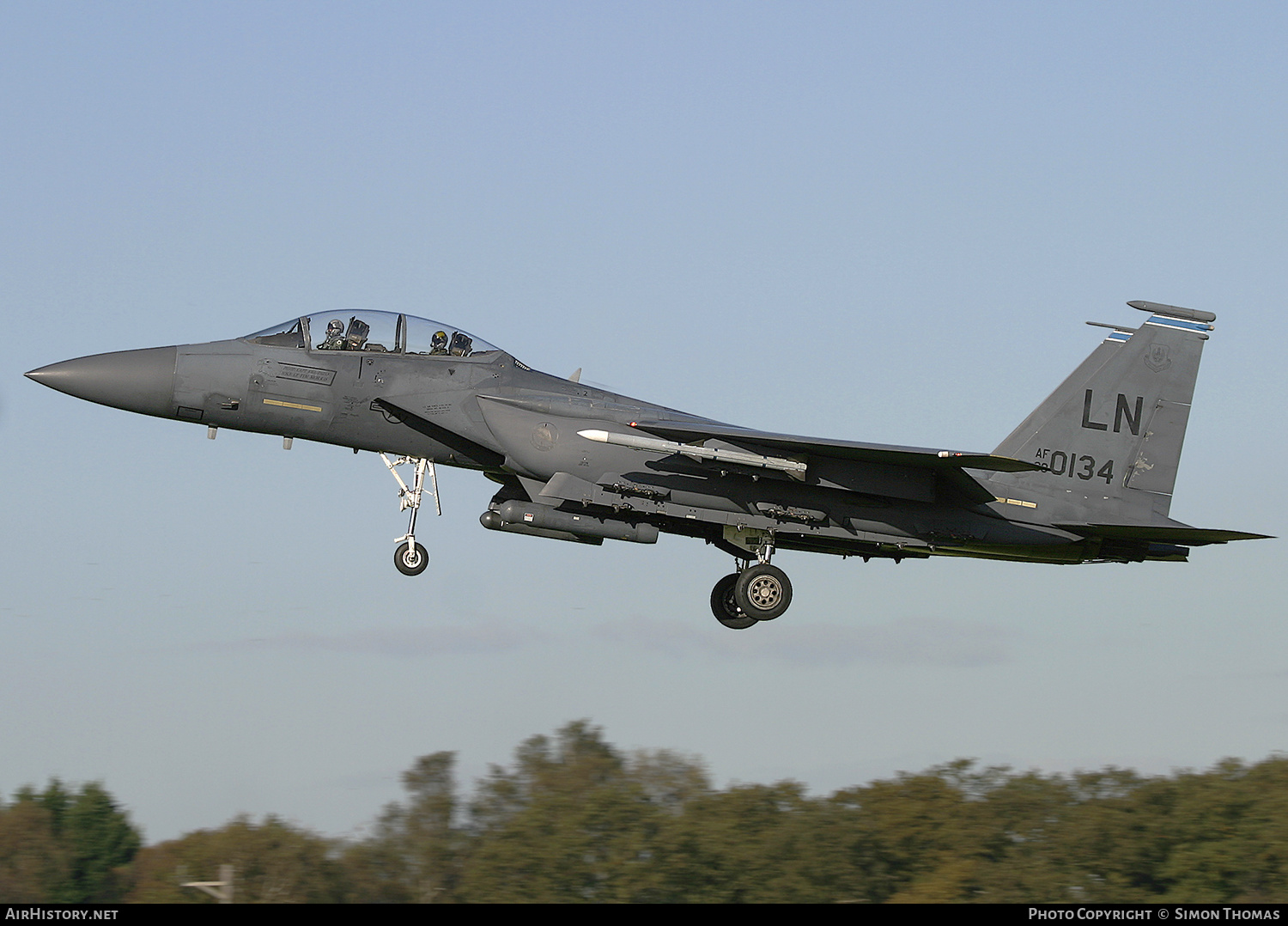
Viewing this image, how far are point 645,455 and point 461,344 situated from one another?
2765 millimetres

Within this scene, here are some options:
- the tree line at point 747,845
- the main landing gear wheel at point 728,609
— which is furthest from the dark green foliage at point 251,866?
the main landing gear wheel at point 728,609

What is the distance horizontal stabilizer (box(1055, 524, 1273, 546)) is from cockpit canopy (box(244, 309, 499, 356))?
8222 millimetres

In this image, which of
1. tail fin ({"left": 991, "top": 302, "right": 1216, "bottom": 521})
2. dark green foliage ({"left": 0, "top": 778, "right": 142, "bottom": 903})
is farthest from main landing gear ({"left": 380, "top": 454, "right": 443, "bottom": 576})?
dark green foliage ({"left": 0, "top": 778, "right": 142, "bottom": 903})

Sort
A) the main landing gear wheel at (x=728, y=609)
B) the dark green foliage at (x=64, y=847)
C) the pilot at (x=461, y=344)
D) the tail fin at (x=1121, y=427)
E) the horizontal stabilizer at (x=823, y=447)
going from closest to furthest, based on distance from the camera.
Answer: the horizontal stabilizer at (x=823, y=447) → the pilot at (x=461, y=344) → the tail fin at (x=1121, y=427) → the main landing gear wheel at (x=728, y=609) → the dark green foliage at (x=64, y=847)

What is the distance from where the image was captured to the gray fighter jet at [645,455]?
635 inches

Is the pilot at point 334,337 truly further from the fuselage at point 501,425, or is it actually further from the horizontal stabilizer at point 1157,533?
the horizontal stabilizer at point 1157,533

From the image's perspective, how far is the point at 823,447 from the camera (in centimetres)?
1594

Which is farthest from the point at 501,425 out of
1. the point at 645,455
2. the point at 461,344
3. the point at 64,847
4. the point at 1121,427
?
the point at 64,847

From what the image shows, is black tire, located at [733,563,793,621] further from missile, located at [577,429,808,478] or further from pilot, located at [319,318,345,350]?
pilot, located at [319,318,345,350]

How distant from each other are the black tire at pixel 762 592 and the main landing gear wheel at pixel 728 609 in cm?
Result: 112

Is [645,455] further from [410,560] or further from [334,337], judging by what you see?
[334,337]

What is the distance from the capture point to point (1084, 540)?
58.7 ft
